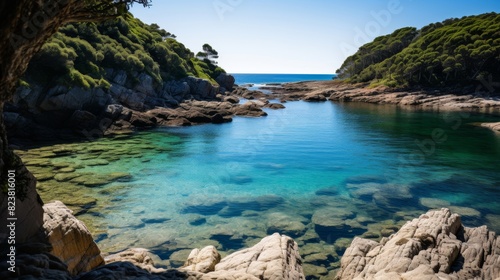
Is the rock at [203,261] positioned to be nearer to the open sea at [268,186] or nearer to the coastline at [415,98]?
the open sea at [268,186]

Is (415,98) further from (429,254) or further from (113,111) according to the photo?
(429,254)

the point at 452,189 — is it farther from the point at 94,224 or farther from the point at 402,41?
the point at 402,41

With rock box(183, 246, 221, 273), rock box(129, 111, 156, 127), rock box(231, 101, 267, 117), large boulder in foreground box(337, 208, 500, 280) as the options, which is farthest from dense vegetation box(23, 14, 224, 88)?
large boulder in foreground box(337, 208, 500, 280)

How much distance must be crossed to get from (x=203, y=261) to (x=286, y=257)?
10.3ft

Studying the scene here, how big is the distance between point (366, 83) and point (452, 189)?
102m

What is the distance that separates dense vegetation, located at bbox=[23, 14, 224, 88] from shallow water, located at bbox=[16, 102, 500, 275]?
11.1 metres

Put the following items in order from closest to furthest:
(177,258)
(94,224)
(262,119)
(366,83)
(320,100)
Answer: (177,258) < (94,224) < (262,119) < (320,100) < (366,83)

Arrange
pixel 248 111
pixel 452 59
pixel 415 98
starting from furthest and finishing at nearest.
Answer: pixel 415 98, pixel 452 59, pixel 248 111

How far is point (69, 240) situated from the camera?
10977 mm

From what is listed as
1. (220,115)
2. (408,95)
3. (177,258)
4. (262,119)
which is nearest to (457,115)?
(408,95)

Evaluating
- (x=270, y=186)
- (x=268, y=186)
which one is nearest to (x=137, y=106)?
(x=268, y=186)

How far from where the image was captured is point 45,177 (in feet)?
80.5

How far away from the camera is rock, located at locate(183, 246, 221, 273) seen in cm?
1146

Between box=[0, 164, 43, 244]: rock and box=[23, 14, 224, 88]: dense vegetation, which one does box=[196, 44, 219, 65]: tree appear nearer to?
box=[23, 14, 224, 88]: dense vegetation
